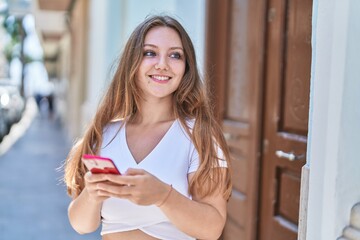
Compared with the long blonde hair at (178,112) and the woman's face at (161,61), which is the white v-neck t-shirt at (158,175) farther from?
the woman's face at (161,61)

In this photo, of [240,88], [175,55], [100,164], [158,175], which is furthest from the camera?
[240,88]

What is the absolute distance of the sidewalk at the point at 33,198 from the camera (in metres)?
5.63

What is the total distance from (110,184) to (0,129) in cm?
1387

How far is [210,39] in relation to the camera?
4.44m

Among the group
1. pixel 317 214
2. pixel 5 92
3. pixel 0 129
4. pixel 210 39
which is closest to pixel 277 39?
pixel 210 39

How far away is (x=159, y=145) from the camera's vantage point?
5.99 ft

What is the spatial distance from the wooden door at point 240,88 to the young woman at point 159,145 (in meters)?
1.73

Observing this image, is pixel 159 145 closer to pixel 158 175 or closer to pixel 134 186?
pixel 158 175

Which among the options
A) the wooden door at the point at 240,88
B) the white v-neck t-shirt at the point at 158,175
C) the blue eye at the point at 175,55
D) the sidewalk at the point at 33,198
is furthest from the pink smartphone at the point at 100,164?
the wooden door at the point at 240,88

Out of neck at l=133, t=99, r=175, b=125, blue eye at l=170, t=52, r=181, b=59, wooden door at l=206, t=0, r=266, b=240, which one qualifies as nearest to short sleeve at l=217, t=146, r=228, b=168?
neck at l=133, t=99, r=175, b=125

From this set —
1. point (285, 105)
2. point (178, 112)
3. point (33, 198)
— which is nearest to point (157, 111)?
point (178, 112)

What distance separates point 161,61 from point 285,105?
1.52 metres

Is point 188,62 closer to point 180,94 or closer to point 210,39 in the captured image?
point 180,94

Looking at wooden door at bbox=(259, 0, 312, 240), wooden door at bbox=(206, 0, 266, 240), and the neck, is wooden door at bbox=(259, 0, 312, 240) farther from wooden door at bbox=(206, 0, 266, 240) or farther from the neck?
the neck
